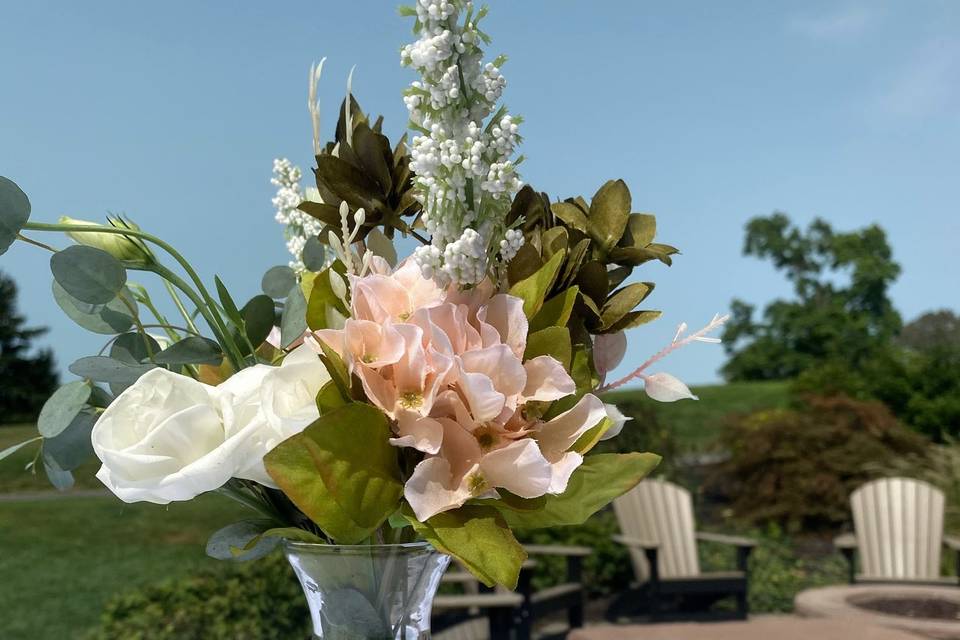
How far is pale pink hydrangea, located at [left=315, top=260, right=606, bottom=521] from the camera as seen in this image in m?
0.75

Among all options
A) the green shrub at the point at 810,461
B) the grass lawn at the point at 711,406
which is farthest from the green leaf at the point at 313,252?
the grass lawn at the point at 711,406

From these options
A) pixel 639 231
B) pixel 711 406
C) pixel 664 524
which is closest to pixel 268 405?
pixel 639 231

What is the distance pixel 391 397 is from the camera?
76 cm

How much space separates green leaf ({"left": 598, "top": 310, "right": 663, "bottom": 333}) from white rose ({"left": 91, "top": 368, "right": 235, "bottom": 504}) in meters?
0.37

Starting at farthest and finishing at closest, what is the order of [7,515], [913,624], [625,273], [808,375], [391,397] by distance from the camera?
[808,375] < [7,515] < [913,624] < [625,273] < [391,397]

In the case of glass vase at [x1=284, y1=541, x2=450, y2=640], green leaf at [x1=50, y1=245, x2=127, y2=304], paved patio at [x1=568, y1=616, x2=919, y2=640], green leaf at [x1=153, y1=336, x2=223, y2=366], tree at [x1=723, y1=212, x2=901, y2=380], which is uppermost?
tree at [x1=723, y1=212, x2=901, y2=380]

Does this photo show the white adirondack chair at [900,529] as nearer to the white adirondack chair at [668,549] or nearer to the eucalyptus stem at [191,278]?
the white adirondack chair at [668,549]

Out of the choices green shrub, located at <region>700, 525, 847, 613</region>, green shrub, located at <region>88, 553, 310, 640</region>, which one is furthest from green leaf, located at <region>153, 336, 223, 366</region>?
green shrub, located at <region>700, 525, 847, 613</region>

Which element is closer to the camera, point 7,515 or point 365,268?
point 365,268

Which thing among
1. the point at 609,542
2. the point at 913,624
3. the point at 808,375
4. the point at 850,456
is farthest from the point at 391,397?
the point at 808,375

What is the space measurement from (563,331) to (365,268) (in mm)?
180

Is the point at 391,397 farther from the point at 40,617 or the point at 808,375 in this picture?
the point at 808,375

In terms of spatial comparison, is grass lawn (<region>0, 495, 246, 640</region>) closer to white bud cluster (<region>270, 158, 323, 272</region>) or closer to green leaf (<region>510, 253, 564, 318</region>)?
white bud cluster (<region>270, 158, 323, 272</region>)

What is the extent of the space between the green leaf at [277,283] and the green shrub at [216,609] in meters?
3.52
